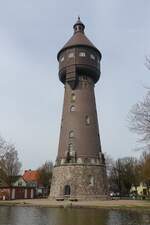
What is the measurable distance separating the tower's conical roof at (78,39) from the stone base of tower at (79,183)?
1610cm

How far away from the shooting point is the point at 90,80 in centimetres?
4509

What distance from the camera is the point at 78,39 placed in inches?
1802

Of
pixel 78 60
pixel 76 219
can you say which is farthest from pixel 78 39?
pixel 76 219

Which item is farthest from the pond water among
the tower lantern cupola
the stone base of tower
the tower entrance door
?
the tower lantern cupola

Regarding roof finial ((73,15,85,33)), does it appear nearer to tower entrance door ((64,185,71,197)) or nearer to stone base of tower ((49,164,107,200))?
stone base of tower ((49,164,107,200))

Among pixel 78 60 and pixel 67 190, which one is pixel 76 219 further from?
pixel 78 60

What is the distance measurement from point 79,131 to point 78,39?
13124 mm

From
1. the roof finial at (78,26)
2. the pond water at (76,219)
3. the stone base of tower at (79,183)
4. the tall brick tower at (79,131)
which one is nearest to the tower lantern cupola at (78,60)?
the tall brick tower at (79,131)

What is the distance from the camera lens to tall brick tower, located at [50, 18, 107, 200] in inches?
1590

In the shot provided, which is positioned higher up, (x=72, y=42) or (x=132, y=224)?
(x=72, y=42)

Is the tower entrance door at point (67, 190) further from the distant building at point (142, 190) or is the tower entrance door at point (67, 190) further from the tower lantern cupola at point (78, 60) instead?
the distant building at point (142, 190)

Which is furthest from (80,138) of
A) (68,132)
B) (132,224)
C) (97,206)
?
(132,224)

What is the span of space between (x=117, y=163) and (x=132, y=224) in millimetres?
55440

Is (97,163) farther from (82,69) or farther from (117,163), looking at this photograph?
(117,163)
